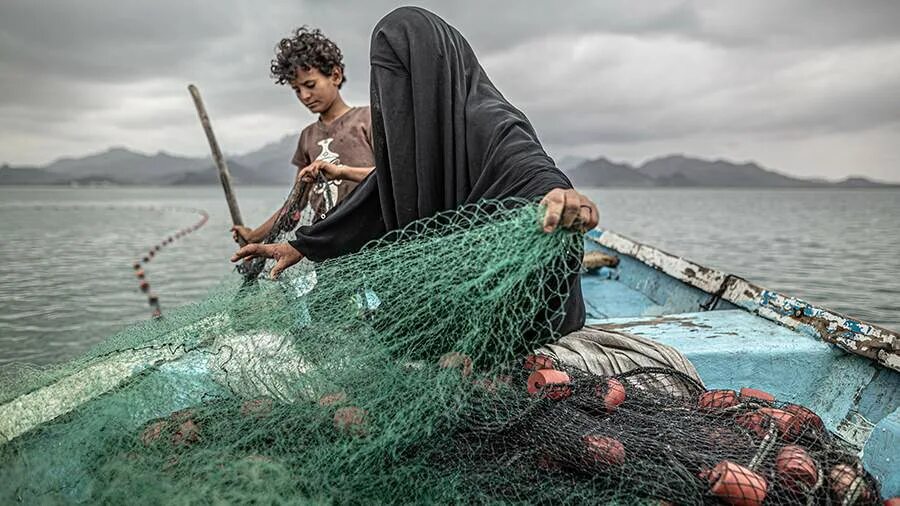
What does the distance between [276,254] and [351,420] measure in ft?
3.81

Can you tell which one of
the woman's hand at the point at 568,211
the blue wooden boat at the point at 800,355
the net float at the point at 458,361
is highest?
the woman's hand at the point at 568,211

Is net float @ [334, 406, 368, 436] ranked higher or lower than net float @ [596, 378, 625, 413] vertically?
higher

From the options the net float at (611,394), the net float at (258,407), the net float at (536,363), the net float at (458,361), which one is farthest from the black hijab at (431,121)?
the net float at (258,407)

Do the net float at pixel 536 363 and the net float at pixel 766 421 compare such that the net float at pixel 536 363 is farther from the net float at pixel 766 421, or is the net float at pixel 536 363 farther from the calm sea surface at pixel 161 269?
the calm sea surface at pixel 161 269

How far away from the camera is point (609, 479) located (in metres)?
1.76

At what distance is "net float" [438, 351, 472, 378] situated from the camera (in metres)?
1.95

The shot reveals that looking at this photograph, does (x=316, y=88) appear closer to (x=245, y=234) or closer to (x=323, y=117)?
(x=323, y=117)

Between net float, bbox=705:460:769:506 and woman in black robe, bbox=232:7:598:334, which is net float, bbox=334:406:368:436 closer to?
woman in black robe, bbox=232:7:598:334

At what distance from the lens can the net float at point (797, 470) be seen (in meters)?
1.79

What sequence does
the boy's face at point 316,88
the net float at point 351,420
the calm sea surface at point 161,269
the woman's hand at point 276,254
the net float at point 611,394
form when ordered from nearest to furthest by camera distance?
the net float at point 351,420 → the net float at point 611,394 → the woman's hand at point 276,254 → the boy's face at point 316,88 → the calm sea surface at point 161,269

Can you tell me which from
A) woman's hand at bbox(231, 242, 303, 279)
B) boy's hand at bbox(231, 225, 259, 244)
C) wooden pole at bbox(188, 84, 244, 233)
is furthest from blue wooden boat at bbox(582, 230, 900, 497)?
wooden pole at bbox(188, 84, 244, 233)

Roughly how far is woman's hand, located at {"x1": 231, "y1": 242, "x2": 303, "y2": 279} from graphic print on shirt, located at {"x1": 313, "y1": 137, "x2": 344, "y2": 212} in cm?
67

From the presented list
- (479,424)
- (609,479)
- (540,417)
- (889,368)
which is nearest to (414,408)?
(479,424)

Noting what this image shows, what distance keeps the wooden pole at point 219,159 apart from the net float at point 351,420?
171 inches
